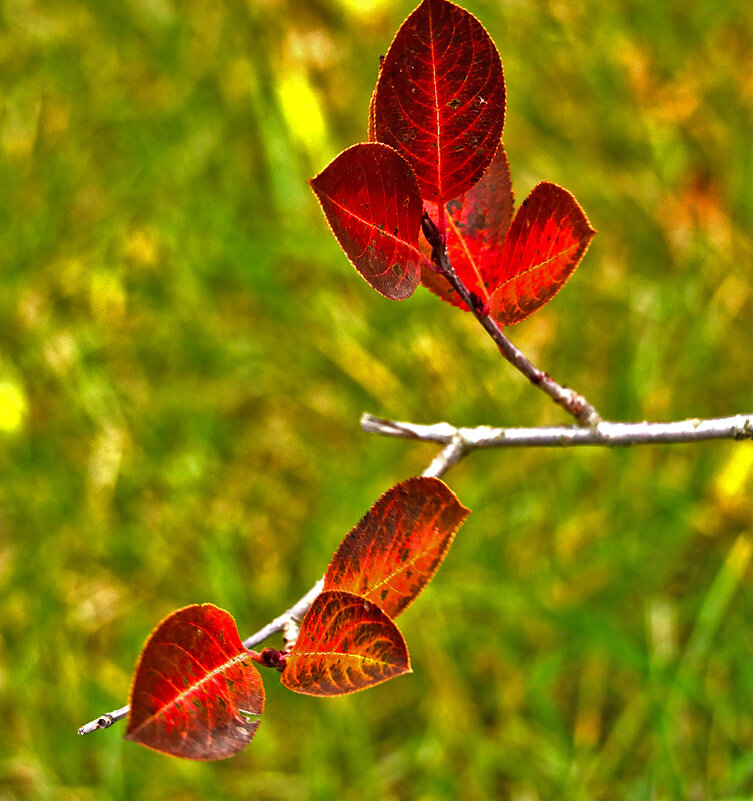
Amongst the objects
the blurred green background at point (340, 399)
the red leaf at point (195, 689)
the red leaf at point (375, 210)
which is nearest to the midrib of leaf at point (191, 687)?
the red leaf at point (195, 689)

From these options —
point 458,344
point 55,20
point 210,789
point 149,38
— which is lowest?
point 210,789

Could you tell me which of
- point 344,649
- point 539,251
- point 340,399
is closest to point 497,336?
point 539,251

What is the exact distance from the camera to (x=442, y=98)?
458mm

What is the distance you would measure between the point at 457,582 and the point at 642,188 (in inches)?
34.3

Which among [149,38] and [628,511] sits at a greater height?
[149,38]

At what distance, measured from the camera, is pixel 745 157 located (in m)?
1.68

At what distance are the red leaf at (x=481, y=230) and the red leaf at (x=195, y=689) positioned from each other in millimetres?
251

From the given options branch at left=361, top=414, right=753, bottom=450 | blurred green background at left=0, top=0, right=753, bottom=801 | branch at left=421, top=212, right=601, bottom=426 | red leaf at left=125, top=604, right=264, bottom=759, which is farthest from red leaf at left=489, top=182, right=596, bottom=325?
blurred green background at left=0, top=0, right=753, bottom=801

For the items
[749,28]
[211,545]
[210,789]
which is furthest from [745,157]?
[210,789]

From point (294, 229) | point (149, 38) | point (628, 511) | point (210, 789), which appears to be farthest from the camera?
point (149, 38)

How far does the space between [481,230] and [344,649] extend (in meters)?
0.27

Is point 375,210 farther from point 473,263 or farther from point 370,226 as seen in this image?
point 473,263

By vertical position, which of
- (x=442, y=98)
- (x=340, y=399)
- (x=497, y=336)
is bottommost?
(x=340, y=399)

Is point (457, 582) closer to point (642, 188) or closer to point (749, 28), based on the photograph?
point (642, 188)
